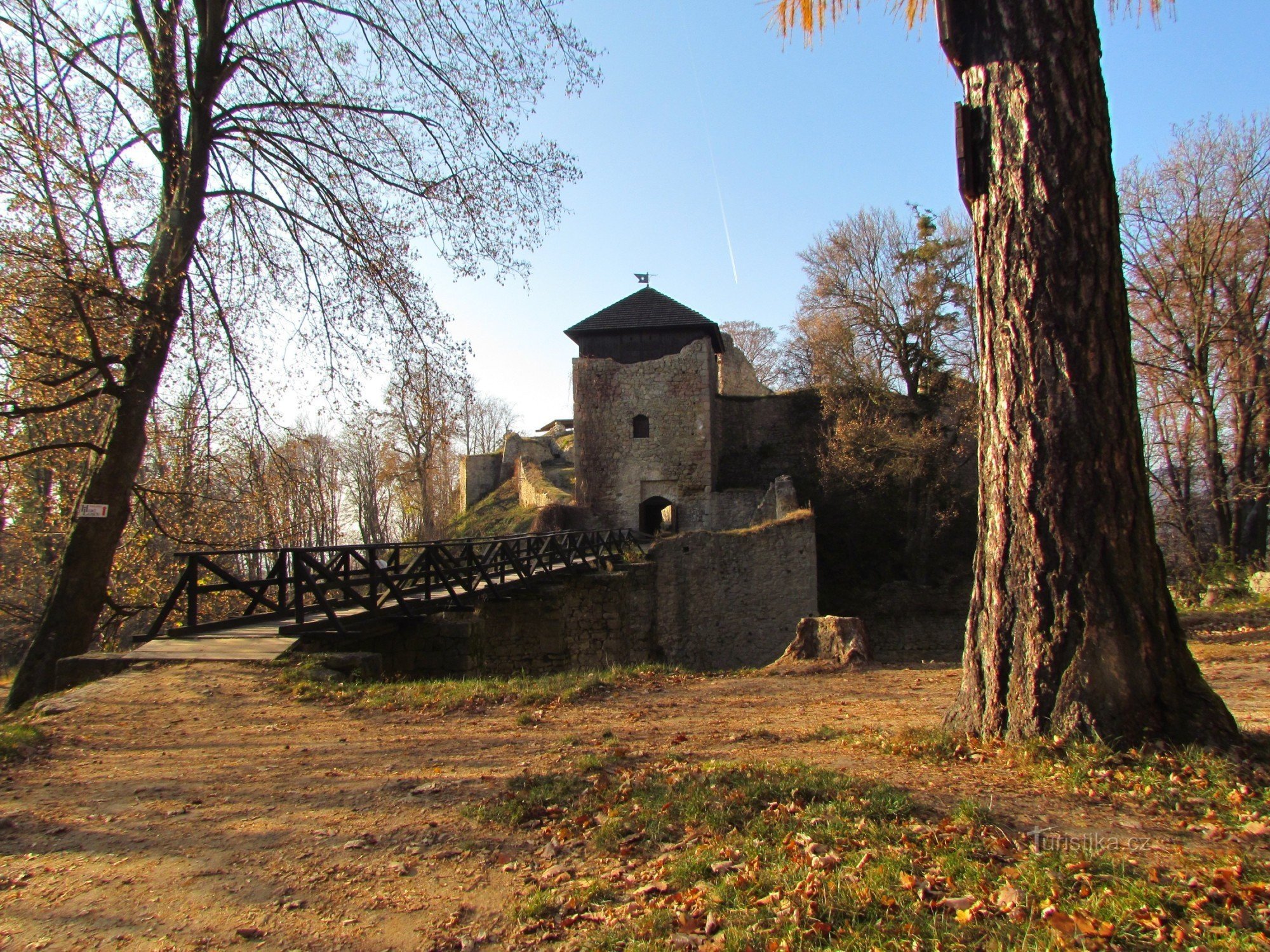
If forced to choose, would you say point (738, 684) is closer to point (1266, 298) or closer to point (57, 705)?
point (57, 705)

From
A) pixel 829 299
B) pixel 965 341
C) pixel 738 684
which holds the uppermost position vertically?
pixel 829 299

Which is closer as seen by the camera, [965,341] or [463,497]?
[965,341]

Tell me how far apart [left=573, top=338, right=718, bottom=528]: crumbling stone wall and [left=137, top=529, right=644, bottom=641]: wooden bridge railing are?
919 centimetres

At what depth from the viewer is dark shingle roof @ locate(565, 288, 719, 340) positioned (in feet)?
85.1

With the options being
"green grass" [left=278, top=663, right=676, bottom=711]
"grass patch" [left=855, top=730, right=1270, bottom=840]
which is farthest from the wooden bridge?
"grass patch" [left=855, top=730, right=1270, bottom=840]

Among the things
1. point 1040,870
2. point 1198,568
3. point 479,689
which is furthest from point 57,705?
point 1198,568

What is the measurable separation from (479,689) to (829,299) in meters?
24.0

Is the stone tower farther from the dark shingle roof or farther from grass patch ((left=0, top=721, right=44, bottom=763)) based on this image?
grass patch ((left=0, top=721, right=44, bottom=763))

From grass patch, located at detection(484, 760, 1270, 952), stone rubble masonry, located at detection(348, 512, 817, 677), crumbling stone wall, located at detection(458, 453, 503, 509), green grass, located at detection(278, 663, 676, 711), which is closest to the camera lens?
grass patch, located at detection(484, 760, 1270, 952)

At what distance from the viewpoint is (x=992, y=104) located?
386 centimetres

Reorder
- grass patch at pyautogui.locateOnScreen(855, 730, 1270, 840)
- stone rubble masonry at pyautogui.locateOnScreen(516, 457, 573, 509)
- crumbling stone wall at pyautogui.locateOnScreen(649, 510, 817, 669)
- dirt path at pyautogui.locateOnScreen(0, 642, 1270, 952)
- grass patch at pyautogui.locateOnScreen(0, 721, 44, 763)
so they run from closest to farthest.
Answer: dirt path at pyautogui.locateOnScreen(0, 642, 1270, 952)
grass patch at pyautogui.locateOnScreen(855, 730, 1270, 840)
grass patch at pyautogui.locateOnScreen(0, 721, 44, 763)
crumbling stone wall at pyautogui.locateOnScreen(649, 510, 817, 669)
stone rubble masonry at pyautogui.locateOnScreen(516, 457, 573, 509)

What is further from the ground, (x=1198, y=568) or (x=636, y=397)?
(x=636, y=397)

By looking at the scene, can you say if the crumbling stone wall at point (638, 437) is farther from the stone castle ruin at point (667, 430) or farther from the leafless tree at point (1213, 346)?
the leafless tree at point (1213, 346)

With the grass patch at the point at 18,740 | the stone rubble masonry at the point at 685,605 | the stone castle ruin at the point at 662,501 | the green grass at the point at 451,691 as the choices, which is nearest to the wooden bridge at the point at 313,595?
the stone castle ruin at the point at 662,501
